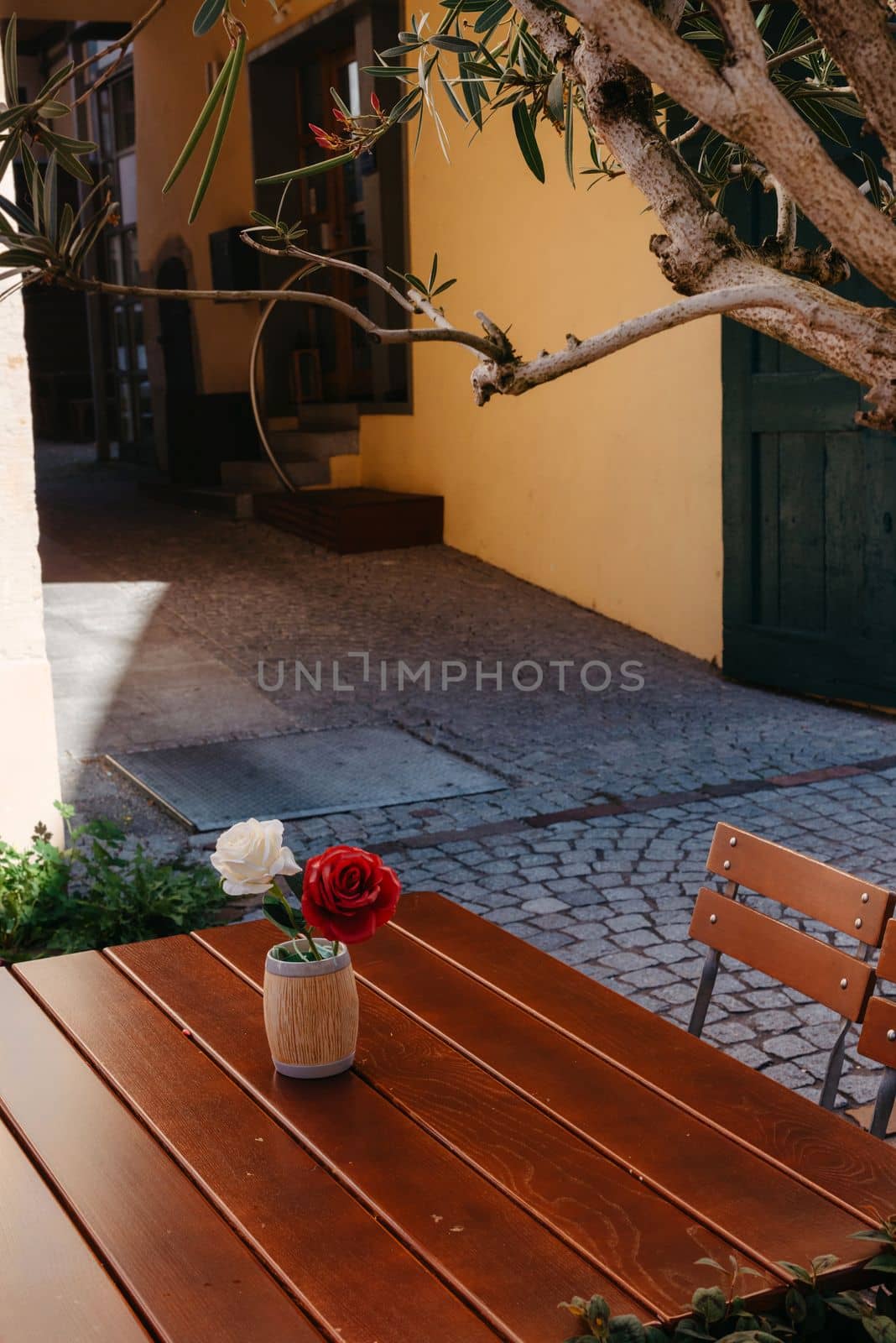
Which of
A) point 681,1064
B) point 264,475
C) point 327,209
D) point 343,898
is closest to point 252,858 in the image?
point 343,898

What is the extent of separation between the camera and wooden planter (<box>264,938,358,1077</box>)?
193 centimetres

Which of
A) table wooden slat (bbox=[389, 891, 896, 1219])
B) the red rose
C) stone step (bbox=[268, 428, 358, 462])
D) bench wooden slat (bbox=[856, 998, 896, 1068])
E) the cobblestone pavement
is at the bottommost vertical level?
the cobblestone pavement

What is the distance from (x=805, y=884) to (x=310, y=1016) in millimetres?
953

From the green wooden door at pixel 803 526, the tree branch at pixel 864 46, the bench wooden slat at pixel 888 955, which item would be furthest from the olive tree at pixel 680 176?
the green wooden door at pixel 803 526

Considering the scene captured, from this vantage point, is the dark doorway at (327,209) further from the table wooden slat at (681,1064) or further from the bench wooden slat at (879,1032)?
the bench wooden slat at (879,1032)

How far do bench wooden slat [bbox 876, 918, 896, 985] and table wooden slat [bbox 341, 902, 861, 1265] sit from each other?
1.09 feet

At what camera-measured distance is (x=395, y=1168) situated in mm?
1729

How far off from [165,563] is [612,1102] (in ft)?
26.8

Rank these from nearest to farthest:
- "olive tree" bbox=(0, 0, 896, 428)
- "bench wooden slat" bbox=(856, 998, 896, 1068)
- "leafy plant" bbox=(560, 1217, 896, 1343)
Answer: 1. "leafy plant" bbox=(560, 1217, 896, 1343)
2. "olive tree" bbox=(0, 0, 896, 428)
3. "bench wooden slat" bbox=(856, 998, 896, 1068)

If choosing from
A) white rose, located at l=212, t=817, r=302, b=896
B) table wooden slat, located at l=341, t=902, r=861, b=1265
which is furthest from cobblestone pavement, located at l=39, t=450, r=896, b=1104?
white rose, located at l=212, t=817, r=302, b=896

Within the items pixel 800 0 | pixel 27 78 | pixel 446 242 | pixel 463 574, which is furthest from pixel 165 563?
pixel 27 78

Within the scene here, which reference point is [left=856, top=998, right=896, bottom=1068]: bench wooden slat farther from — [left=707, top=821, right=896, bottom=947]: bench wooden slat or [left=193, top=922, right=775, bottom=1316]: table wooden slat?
[left=193, top=922, right=775, bottom=1316]: table wooden slat

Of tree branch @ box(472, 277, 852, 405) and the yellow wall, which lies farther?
the yellow wall

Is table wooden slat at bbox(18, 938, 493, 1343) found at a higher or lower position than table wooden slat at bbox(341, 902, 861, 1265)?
higher
